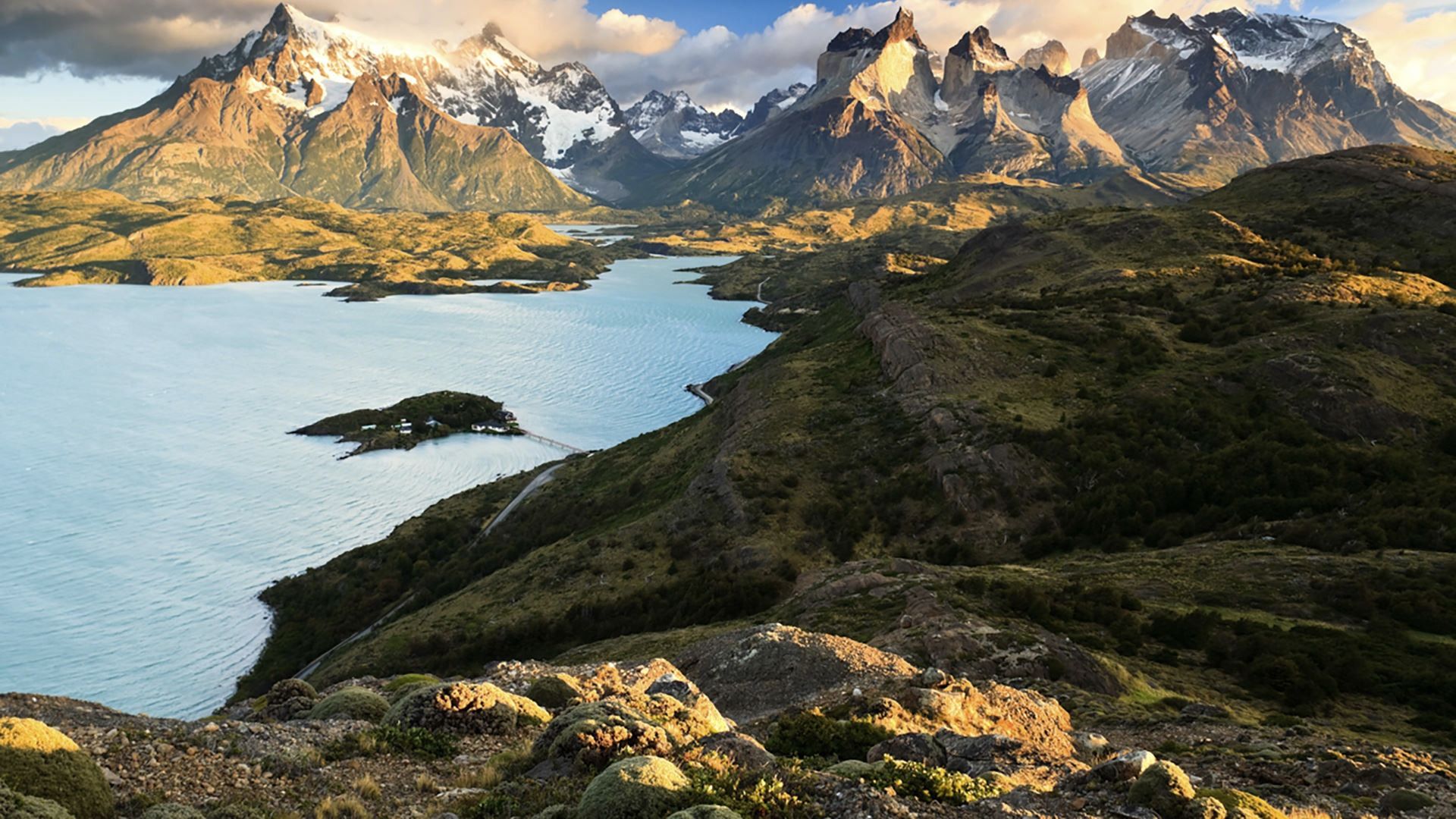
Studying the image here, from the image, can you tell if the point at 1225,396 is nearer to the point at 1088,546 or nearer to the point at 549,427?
the point at 1088,546

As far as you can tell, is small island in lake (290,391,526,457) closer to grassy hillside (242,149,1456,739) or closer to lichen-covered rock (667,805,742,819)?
grassy hillside (242,149,1456,739)

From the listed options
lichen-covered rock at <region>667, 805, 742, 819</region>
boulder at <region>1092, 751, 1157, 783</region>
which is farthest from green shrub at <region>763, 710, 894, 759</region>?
lichen-covered rock at <region>667, 805, 742, 819</region>

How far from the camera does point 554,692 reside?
73.9 ft

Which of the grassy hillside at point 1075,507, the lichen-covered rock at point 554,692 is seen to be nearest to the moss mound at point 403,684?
the lichen-covered rock at point 554,692

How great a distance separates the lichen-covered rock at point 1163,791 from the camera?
12.3 meters

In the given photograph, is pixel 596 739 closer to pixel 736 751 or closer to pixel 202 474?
pixel 736 751

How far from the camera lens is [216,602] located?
74.4m

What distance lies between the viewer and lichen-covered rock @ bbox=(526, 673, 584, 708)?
22.3 meters

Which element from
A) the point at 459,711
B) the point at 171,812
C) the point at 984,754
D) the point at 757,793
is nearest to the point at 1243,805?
the point at 984,754

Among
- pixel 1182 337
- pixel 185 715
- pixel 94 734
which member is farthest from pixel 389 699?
Result: pixel 1182 337

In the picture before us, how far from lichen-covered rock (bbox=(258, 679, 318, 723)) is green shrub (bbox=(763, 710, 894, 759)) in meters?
13.3

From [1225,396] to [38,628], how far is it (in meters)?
103

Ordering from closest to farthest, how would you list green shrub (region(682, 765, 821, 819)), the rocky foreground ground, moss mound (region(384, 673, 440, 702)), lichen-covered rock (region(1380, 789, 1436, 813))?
green shrub (region(682, 765, 821, 819)), the rocky foreground ground, lichen-covered rock (region(1380, 789, 1436, 813)), moss mound (region(384, 673, 440, 702))

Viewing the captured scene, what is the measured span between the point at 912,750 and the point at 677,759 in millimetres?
5281
